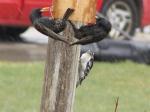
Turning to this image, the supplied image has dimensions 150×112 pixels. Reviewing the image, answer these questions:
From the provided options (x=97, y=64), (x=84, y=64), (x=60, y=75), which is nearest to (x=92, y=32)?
(x=60, y=75)

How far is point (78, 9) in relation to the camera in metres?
2.51

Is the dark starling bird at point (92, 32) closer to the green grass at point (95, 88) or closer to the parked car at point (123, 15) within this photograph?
the green grass at point (95, 88)

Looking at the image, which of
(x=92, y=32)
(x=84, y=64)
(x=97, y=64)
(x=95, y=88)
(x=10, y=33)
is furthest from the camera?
(x=10, y=33)

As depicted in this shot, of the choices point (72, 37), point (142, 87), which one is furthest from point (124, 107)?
point (72, 37)

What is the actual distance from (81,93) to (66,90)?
5.05 m

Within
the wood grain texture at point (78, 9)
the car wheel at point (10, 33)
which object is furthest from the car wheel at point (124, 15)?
the wood grain texture at point (78, 9)

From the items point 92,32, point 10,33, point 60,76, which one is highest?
point 92,32

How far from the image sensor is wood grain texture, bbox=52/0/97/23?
251 centimetres

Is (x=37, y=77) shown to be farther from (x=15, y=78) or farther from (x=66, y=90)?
(x=66, y=90)

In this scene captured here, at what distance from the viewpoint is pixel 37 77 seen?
27.7ft

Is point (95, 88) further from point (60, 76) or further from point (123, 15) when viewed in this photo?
point (60, 76)

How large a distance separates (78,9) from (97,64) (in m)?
7.20

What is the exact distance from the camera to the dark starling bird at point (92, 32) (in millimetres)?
2432

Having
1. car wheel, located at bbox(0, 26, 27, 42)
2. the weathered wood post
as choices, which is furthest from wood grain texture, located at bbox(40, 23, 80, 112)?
car wheel, located at bbox(0, 26, 27, 42)
